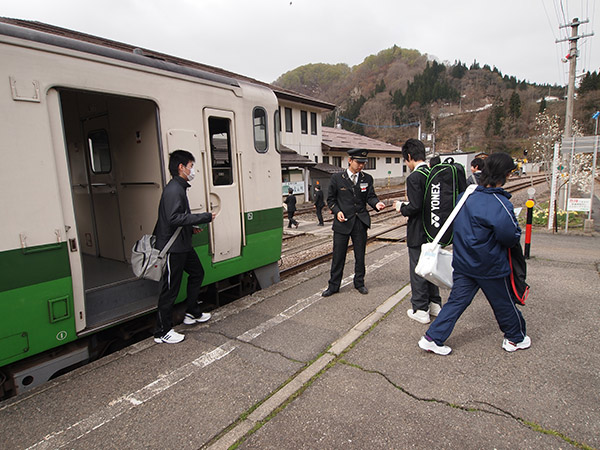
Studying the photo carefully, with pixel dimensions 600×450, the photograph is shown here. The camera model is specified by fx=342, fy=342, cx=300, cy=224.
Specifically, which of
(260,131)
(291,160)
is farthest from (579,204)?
(291,160)

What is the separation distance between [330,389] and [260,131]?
11.3 feet

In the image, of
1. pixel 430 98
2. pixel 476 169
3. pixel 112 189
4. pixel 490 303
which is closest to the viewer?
pixel 490 303

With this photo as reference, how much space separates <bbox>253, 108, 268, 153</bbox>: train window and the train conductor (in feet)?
3.66

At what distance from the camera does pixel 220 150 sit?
14.4 feet

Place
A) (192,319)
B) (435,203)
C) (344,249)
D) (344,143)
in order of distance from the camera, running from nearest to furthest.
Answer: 1. (435,203)
2. (192,319)
3. (344,249)
4. (344,143)

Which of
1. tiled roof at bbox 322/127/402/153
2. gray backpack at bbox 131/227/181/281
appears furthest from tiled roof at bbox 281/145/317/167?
gray backpack at bbox 131/227/181/281

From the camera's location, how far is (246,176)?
465 centimetres

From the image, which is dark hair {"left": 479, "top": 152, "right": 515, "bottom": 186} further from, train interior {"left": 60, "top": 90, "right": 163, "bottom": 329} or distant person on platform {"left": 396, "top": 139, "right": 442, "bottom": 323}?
train interior {"left": 60, "top": 90, "right": 163, "bottom": 329}

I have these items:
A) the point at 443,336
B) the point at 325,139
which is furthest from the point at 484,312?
the point at 325,139

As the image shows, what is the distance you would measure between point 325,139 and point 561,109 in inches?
2313

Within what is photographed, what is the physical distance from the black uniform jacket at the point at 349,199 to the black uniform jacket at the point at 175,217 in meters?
2.04

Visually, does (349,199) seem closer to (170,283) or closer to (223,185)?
(223,185)

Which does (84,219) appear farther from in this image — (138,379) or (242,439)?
(242,439)

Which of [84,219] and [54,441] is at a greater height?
[84,219]
